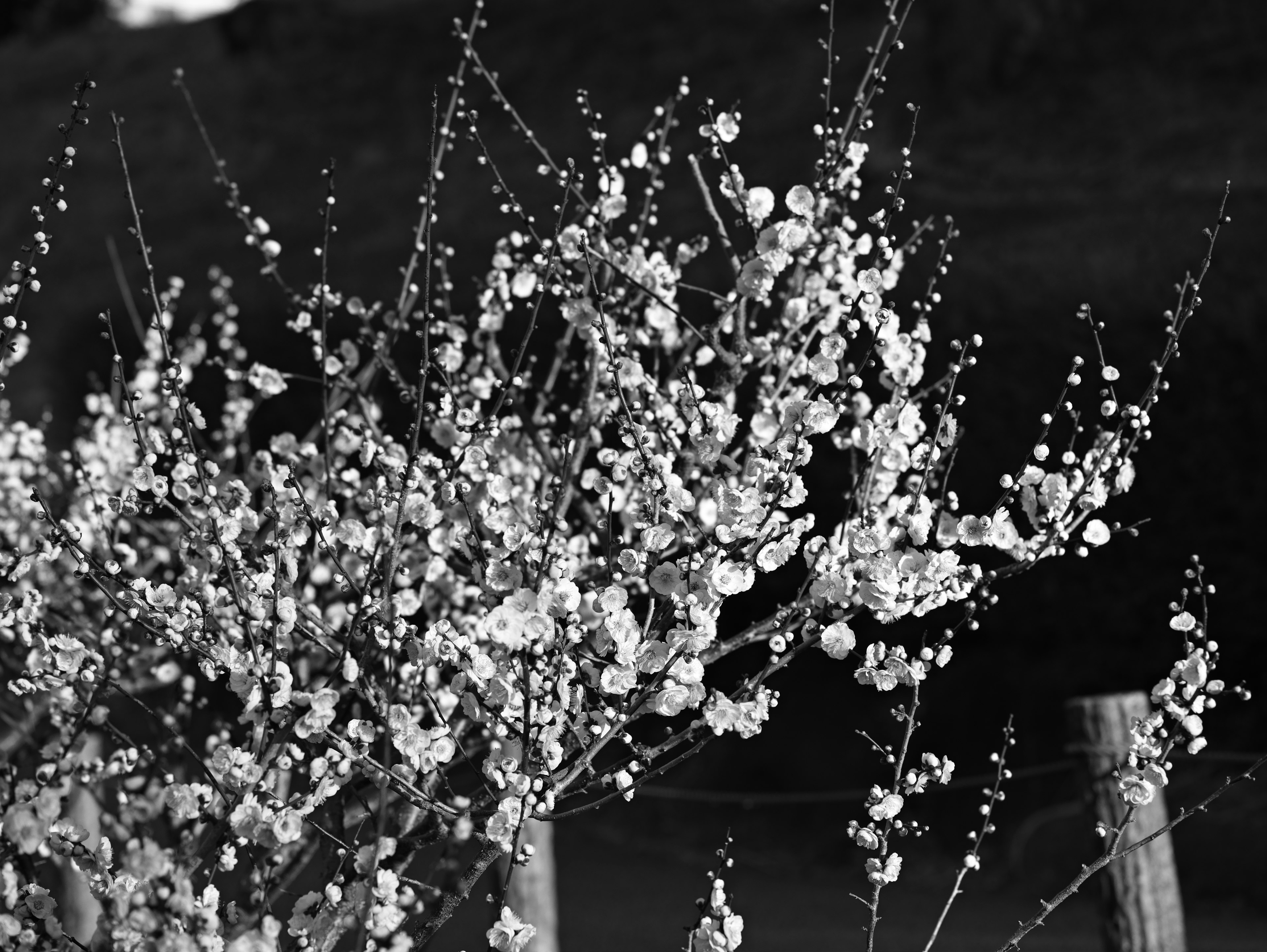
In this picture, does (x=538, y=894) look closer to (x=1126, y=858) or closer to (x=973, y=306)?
(x=1126, y=858)

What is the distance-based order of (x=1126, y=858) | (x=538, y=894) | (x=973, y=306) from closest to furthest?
(x=1126, y=858) < (x=538, y=894) < (x=973, y=306)

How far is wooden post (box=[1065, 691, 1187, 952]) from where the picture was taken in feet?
11.9

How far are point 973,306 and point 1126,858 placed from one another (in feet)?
12.8

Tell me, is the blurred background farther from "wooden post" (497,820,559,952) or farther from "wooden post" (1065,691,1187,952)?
"wooden post" (497,820,559,952)

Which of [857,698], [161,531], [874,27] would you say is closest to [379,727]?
[161,531]

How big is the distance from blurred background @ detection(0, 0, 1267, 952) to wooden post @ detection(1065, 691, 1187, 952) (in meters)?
0.18

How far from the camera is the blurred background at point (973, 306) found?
654cm

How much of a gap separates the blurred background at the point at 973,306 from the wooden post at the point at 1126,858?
0.18 metres

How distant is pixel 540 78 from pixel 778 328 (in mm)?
10605

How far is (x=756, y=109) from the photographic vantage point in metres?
10.8

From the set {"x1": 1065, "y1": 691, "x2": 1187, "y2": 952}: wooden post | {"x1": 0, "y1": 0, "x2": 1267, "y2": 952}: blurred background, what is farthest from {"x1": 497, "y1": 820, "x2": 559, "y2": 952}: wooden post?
{"x1": 1065, "y1": 691, "x2": 1187, "y2": 952}: wooden post

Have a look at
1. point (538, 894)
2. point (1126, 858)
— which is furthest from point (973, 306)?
point (538, 894)

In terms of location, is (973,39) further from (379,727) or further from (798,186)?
(379,727)

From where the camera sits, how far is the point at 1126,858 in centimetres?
360
